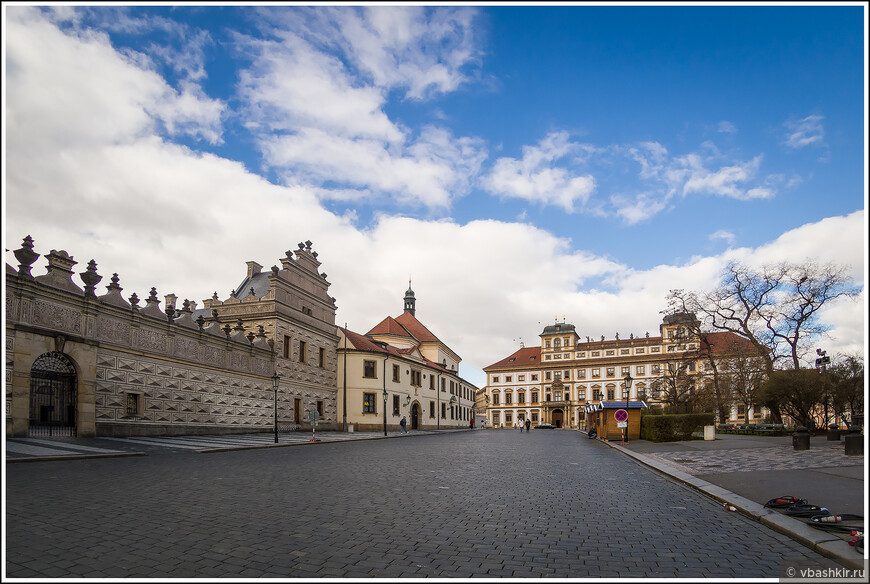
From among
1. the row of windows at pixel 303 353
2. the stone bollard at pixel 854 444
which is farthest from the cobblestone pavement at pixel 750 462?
the row of windows at pixel 303 353

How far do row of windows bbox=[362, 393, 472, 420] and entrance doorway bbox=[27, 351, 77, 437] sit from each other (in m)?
29.3

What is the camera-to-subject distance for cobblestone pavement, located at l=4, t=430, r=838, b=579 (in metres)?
5.68

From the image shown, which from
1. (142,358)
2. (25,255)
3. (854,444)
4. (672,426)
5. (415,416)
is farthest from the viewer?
(415,416)

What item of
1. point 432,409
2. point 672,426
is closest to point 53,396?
point 672,426

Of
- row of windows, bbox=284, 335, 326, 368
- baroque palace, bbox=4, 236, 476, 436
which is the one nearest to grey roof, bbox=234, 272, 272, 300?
baroque palace, bbox=4, 236, 476, 436

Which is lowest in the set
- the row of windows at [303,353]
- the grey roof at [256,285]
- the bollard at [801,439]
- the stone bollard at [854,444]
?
the bollard at [801,439]

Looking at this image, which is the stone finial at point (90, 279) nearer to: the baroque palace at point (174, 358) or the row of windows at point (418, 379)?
the baroque palace at point (174, 358)

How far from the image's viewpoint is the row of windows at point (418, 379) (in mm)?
52656

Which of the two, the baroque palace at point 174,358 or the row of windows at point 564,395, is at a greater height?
the baroque palace at point 174,358

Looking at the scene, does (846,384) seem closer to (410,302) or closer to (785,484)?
(785,484)

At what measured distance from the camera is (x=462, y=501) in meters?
9.88

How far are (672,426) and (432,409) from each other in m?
41.6

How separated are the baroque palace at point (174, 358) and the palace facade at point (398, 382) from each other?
23 centimetres

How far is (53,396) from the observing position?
24.0 meters
